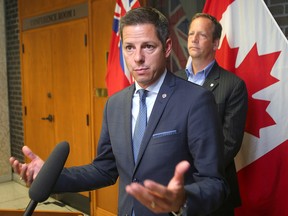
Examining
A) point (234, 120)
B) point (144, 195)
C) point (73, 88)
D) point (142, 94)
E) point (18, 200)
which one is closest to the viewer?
point (144, 195)

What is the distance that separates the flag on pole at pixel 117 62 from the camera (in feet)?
9.96

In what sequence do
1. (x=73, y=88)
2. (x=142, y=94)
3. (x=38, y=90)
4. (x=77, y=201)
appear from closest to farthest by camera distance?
1. (x=142, y=94)
2. (x=73, y=88)
3. (x=77, y=201)
4. (x=38, y=90)

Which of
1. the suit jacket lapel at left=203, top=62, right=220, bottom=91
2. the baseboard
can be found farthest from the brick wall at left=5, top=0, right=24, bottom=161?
the suit jacket lapel at left=203, top=62, right=220, bottom=91

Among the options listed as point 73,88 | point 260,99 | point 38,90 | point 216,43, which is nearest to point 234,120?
point 260,99

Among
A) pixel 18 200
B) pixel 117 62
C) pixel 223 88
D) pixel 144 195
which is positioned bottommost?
pixel 18 200

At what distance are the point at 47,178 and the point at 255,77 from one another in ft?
5.45

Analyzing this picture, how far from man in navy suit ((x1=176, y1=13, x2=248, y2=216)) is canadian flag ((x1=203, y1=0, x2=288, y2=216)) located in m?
0.18

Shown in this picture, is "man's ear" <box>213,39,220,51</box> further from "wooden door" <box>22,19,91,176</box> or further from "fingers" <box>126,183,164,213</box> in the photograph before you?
"wooden door" <box>22,19,91,176</box>

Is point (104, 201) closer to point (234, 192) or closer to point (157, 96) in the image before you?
point (234, 192)

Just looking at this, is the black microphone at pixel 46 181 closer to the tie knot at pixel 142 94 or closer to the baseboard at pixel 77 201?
the tie knot at pixel 142 94

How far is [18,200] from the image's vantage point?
14.2 ft

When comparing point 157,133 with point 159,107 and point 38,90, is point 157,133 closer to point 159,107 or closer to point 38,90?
point 159,107

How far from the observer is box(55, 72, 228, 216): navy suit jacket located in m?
1.09

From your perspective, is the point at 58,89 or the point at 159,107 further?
the point at 58,89
